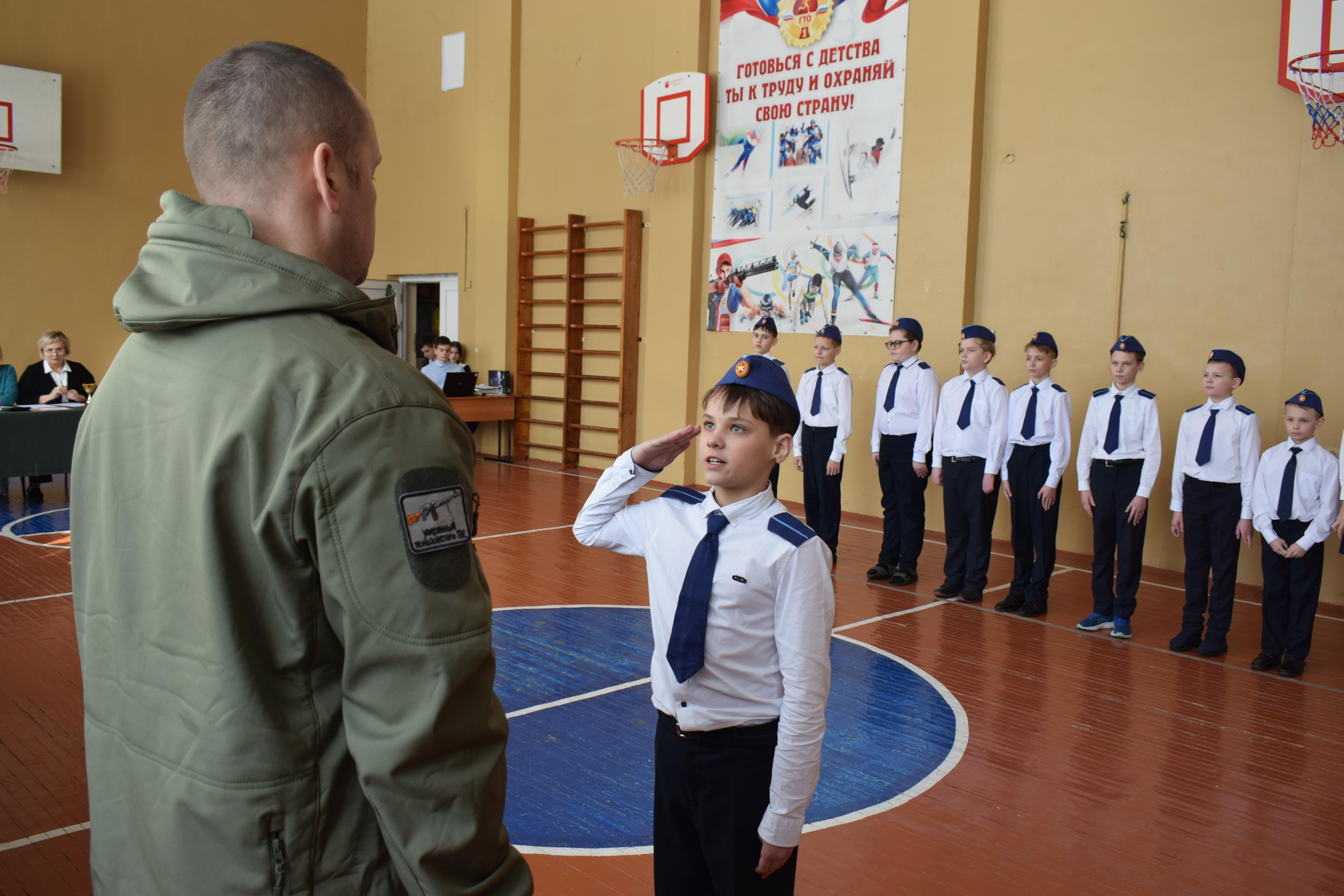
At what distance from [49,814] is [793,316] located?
23.1 feet

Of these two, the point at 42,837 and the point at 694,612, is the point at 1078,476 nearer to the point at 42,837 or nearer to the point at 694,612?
the point at 694,612

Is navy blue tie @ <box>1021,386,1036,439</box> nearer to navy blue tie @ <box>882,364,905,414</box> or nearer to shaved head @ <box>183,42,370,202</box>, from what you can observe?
navy blue tie @ <box>882,364,905,414</box>

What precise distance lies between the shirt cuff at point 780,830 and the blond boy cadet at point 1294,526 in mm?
4117

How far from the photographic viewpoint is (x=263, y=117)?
103 centimetres

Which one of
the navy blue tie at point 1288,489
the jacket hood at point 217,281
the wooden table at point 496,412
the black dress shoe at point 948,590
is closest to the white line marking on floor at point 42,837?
the jacket hood at point 217,281

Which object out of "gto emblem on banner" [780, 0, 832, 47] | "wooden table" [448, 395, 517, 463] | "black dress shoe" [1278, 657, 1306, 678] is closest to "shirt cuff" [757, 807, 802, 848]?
"black dress shoe" [1278, 657, 1306, 678]

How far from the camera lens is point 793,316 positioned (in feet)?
28.9

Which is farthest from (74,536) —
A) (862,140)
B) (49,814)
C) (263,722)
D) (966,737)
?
(862,140)

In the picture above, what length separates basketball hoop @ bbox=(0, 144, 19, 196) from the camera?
1031 centimetres

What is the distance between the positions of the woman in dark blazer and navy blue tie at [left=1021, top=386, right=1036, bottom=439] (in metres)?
7.87

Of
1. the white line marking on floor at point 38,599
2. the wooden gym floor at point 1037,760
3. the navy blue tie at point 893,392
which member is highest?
the navy blue tie at point 893,392

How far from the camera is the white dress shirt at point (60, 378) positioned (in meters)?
8.53

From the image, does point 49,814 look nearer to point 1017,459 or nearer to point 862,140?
point 1017,459

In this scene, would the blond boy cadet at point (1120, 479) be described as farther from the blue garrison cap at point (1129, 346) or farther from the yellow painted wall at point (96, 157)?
the yellow painted wall at point (96, 157)
